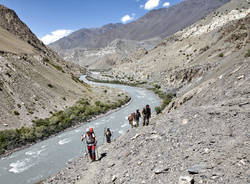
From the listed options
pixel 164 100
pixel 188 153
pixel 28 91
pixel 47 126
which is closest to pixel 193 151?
pixel 188 153

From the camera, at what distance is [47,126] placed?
25719 millimetres

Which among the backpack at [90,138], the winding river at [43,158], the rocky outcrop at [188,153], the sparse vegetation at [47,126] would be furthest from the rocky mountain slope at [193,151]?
the sparse vegetation at [47,126]

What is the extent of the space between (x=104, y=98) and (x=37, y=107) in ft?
58.9

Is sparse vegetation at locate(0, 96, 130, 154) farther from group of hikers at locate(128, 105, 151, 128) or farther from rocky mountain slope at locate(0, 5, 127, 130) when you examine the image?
group of hikers at locate(128, 105, 151, 128)

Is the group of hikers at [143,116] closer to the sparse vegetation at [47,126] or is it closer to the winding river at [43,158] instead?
the winding river at [43,158]

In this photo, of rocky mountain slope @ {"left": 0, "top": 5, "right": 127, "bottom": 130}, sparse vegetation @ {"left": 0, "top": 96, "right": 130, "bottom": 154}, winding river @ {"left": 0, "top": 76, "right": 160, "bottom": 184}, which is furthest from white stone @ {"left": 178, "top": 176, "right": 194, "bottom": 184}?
rocky mountain slope @ {"left": 0, "top": 5, "right": 127, "bottom": 130}

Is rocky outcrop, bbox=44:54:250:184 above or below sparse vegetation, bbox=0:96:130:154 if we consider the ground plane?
below

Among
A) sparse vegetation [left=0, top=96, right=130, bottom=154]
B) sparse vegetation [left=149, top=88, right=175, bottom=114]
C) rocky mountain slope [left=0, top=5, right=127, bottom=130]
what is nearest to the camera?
sparse vegetation [left=0, top=96, right=130, bottom=154]

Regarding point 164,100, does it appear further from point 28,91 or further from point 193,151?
point 193,151

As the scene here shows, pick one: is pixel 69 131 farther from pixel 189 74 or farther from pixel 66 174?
pixel 189 74

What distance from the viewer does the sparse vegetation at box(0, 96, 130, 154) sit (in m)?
21.1

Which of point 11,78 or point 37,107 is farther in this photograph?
point 11,78

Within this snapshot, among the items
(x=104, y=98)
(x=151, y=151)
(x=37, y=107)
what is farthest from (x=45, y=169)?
(x=104, y=98)

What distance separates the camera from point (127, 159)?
11.0m
